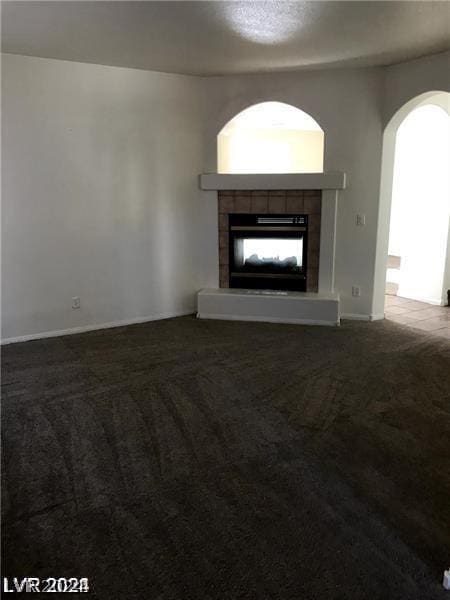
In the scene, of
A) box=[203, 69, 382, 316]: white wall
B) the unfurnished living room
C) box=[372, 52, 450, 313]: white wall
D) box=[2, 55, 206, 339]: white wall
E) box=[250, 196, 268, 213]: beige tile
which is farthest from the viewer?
box=[250, 196, 268, 213]: beige tile

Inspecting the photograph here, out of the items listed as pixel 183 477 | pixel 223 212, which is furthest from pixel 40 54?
pixel 183 477

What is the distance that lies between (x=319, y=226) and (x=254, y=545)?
12.1 feet

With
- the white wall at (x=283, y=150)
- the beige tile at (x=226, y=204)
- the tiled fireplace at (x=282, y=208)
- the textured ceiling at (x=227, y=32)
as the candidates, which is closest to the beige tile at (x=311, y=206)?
the tiled fireplace at (x=282, y=208)

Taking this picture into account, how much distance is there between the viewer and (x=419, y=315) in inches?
205

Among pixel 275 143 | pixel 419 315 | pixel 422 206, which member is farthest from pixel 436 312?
pixel 275 143

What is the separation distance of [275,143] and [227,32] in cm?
292

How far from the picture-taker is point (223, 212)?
5.18 metres

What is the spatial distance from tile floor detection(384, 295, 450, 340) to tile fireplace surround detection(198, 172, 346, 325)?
0.82m

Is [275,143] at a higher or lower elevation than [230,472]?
higher

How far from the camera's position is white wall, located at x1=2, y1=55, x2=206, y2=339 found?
13.5 ft

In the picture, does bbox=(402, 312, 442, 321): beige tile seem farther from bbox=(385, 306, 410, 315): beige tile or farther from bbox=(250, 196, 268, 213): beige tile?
bbox=(250, 196, 268, 213): beige tile

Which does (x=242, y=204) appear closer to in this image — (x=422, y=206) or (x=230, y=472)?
(x=422, y=206)

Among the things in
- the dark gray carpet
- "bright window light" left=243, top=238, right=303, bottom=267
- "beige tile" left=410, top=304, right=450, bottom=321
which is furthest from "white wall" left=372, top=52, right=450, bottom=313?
the dark gray carpet

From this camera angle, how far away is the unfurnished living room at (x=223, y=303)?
1.89 meters
